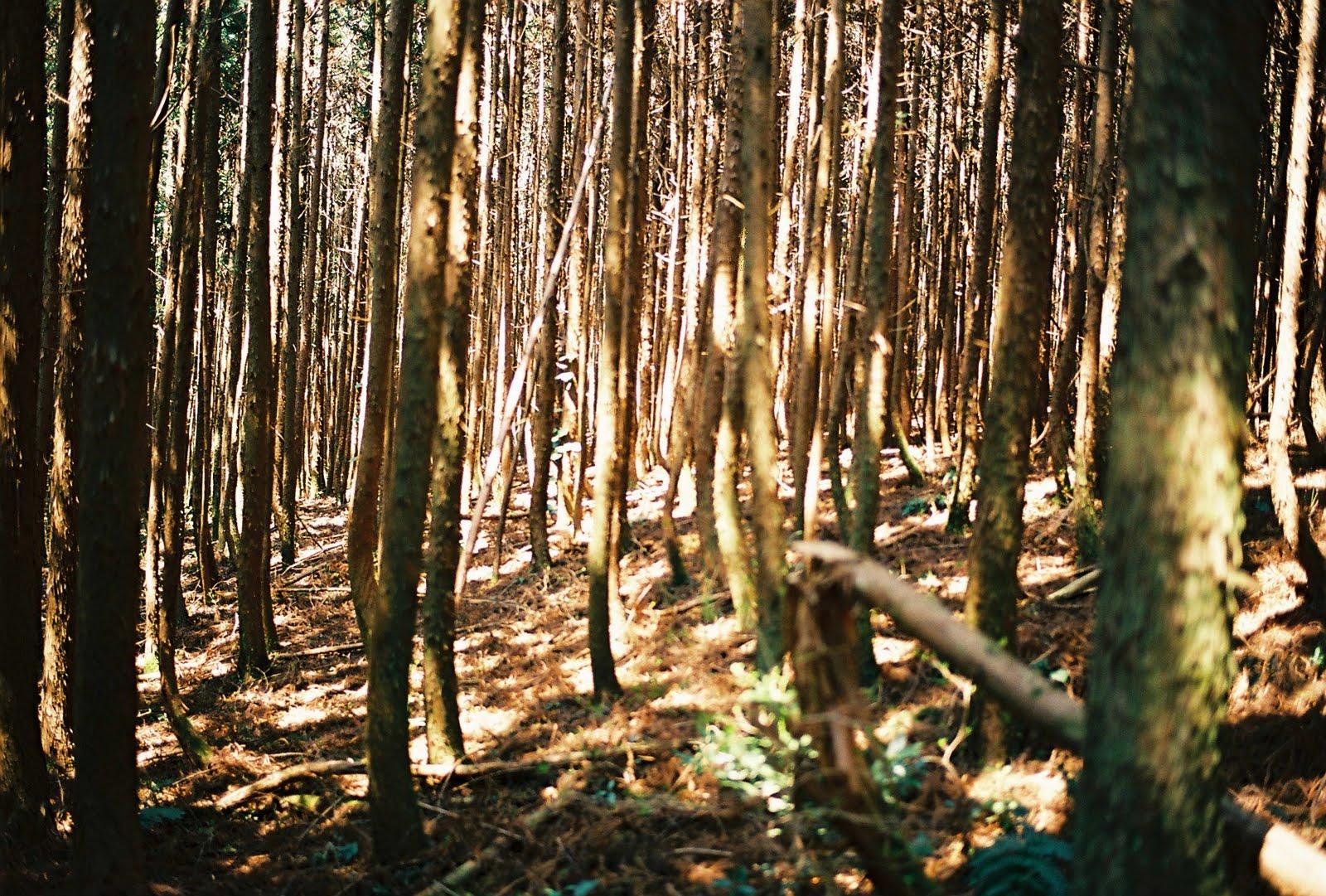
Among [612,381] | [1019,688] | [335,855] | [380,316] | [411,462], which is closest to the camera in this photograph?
[1019,688]

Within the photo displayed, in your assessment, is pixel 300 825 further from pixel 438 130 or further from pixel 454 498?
pixel 438 130

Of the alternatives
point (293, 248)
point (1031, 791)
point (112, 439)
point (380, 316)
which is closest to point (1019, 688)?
point (1031, 791)

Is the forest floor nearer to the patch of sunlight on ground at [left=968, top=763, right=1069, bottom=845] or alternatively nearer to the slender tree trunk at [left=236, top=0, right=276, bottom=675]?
the patch of sunlight on ground at [left=968, top=763, right=1069, bottom=845]

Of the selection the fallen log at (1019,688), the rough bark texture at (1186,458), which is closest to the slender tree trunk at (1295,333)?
the fallen log at (1019,688)

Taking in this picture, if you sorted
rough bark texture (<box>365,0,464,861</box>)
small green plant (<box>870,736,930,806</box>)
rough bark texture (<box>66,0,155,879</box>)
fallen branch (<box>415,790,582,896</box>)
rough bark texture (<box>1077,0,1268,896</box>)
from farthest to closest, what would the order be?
rough bark texture (<box>365,0,464,861</box>) → fallen branch (<box>415,790,582,896</box>) → rough bark texture (<box>66,0,155,879</box>) → small green plant (<box>870,736,930,806</box>) → rough bark texture (<box>1077,0,1268,896</box>)

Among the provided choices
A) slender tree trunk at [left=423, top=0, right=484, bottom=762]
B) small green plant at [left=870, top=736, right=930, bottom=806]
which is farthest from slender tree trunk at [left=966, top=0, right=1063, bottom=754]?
slender tree trunk at [left=423, top=0, right=484, bottom=762]

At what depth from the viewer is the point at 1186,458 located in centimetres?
303

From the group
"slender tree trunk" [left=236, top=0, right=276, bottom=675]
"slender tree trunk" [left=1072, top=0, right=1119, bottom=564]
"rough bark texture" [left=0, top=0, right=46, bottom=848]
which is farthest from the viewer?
"slender tree trunk" [left=236, top=0, right=276, bottom=675]

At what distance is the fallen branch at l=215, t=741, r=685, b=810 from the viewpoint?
7475 mm

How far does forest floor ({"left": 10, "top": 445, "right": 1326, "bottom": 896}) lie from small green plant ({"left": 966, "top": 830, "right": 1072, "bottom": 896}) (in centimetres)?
9

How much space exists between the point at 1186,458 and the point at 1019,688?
3.58 ft

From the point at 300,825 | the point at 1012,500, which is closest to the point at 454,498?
the point at 300,825

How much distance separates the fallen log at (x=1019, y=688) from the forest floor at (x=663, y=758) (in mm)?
753

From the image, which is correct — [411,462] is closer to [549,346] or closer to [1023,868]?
[1023,868]
